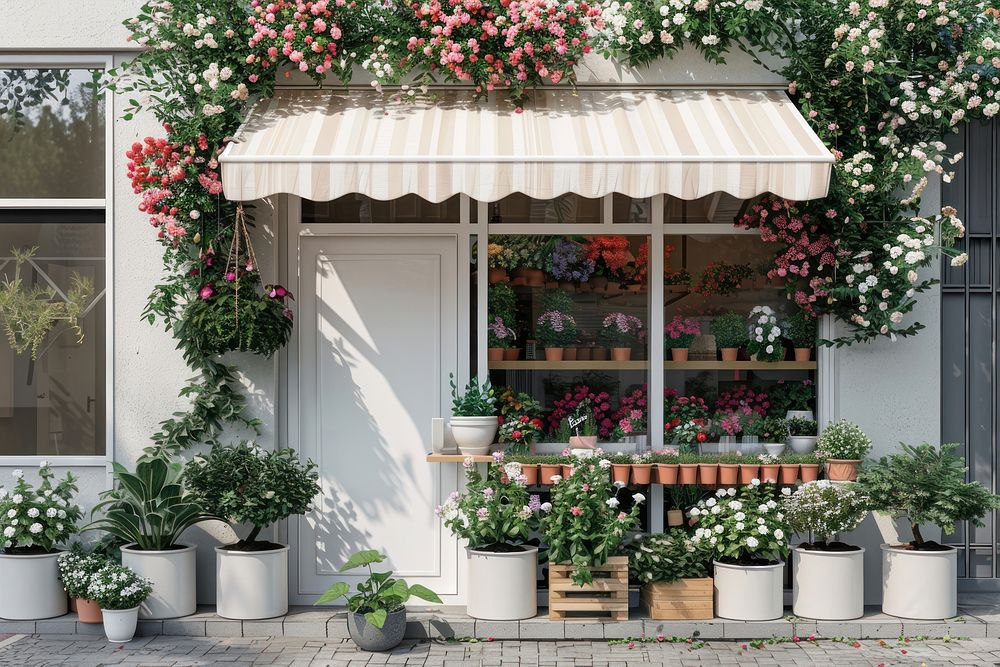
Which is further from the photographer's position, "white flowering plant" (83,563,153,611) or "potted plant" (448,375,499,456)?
"potted plant" (448,375,499,456)

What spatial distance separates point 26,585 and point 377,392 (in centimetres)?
303

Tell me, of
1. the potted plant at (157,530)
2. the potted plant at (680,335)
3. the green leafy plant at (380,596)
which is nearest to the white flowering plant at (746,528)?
the potted plant at (680,335)

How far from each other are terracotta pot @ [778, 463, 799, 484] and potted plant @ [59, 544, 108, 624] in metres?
5.24

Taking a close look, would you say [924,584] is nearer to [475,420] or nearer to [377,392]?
[475,420]

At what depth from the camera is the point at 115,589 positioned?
24.5ft

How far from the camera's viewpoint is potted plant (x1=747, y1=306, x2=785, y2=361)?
865 cm

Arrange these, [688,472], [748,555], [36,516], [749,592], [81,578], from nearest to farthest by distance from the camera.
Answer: [81,578]
[749,592]
[36,516]
[748,555]
[688,472]

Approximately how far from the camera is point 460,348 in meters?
8.66

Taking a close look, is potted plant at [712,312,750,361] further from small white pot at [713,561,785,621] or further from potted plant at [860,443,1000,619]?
small white pot at [713,561,785,621]

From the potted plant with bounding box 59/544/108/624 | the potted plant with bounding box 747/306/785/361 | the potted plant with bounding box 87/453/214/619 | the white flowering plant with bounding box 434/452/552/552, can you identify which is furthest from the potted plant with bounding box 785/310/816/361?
the potted plant with bounding box 59/544/108/624

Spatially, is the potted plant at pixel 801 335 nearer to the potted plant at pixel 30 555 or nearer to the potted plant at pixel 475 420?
the potted plant at pixel 475 420

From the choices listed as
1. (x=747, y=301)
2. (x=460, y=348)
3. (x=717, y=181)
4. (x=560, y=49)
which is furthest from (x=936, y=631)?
(x=560, y=49)

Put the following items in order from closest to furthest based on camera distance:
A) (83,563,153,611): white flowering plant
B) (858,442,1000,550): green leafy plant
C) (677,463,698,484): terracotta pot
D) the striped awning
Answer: the striped awning < (83,563,153,611): white flowering plant < (858,442,1000,550): green leafy plant < (677,463,698,484): terracotta pot

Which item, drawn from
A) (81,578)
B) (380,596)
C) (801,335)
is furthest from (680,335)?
(81,578)
